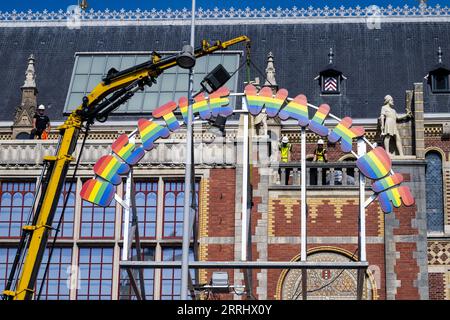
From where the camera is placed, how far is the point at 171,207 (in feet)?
138

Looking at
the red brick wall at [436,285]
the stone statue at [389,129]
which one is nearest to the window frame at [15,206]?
the stone statue at [389,129]

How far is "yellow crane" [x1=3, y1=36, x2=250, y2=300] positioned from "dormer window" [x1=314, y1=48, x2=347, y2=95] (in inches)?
907

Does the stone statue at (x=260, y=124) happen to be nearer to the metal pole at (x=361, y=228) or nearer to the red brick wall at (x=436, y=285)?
the red brick wall at (x=436, y=285)

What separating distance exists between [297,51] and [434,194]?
1019 centimetres

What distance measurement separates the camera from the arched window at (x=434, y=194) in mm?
51219

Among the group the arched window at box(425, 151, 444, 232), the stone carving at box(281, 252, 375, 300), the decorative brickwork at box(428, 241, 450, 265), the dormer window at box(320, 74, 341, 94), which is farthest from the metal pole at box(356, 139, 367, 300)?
the dormer window at box(320, 74, 341, 94)

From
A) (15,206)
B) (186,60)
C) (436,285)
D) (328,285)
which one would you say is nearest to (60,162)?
(186,60)

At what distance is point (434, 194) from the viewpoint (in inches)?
2067

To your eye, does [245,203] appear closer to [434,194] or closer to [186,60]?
[186,60]

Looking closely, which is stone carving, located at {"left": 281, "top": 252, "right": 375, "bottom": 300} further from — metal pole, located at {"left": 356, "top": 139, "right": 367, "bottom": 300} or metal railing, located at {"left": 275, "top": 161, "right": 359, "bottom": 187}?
metal pole, located at {"left": 356, "top": 139, "right": 367, "bottom": 300}
